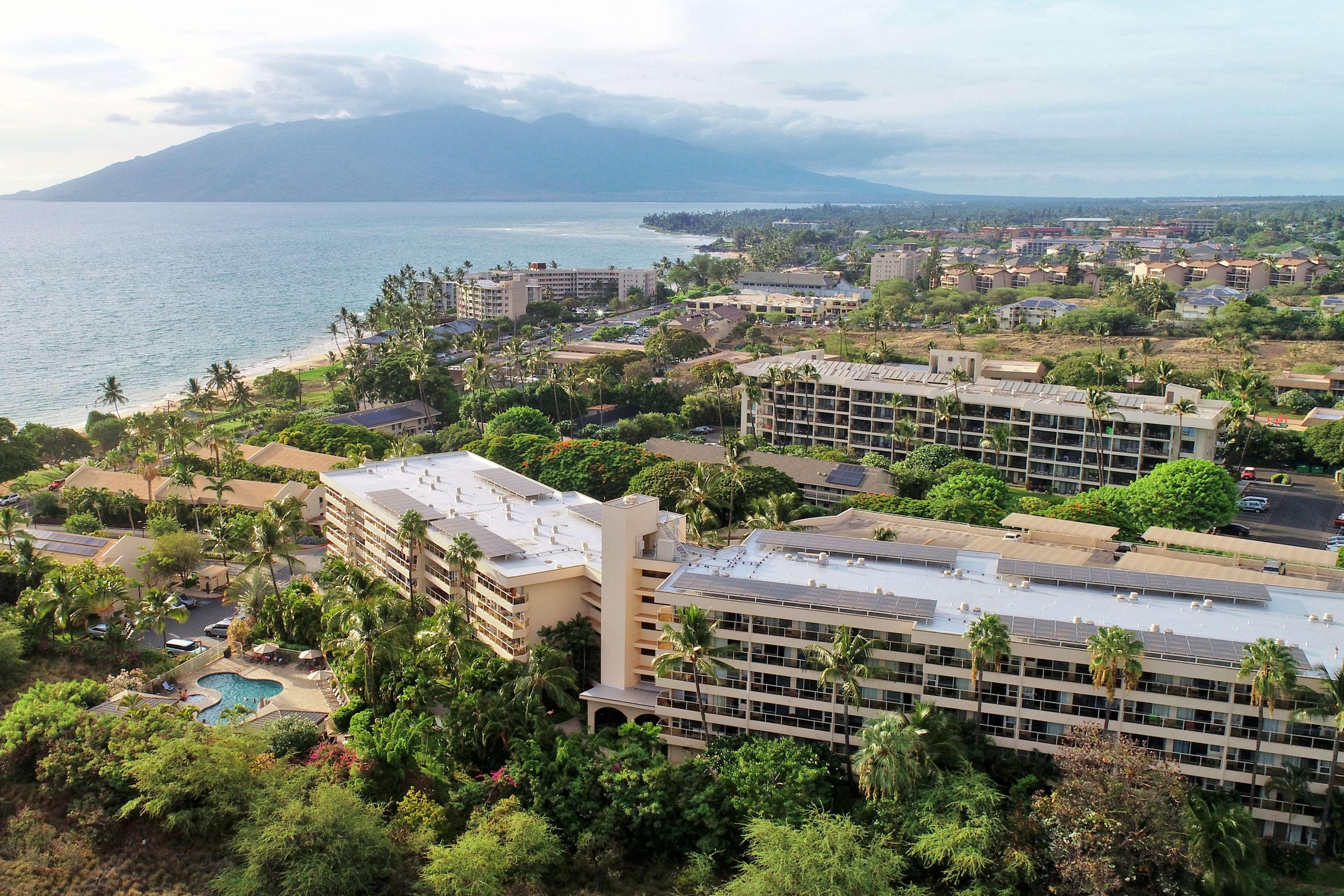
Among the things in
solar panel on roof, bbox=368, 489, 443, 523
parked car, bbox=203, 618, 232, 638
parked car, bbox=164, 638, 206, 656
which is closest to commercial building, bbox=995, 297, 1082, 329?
solar panel on roof, bbox=368, 489, 443, 523

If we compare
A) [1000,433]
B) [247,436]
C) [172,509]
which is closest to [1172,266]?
[1000,433]

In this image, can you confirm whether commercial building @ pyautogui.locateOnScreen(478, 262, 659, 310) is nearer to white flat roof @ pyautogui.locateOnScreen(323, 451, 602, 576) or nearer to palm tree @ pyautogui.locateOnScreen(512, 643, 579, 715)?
white flat roof @ pyautogui.locateOnScreen(323, 451, 602, 576)

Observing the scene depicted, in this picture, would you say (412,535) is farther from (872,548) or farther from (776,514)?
(872,548)

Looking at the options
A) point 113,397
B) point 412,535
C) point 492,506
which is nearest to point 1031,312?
point 113,397

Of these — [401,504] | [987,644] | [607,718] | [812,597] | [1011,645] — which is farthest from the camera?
[401,504]

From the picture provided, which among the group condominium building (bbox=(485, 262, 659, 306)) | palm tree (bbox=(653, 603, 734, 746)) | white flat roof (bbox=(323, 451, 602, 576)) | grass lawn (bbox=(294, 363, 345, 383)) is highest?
condominium building (bbox=(485, 262, 659, 306))

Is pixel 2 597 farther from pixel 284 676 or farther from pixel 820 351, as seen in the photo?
pixel 820 351
